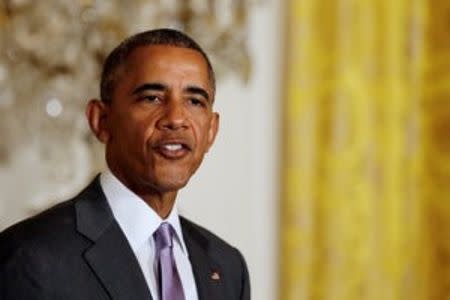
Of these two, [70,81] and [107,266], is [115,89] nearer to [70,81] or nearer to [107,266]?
[107,266]

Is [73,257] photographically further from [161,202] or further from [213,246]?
[213,246]

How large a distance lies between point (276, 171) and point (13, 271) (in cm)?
229

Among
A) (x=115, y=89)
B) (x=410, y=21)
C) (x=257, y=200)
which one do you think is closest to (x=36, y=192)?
(x=257, y=200)

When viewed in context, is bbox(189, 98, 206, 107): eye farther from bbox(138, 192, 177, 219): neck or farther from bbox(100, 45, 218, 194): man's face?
bbox(138, 192, 177, 219): neck

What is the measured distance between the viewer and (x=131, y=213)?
1251 millimetres

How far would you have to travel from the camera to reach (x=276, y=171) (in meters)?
3.40

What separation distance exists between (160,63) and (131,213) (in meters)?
0.19

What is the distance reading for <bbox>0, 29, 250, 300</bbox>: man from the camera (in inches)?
45.8

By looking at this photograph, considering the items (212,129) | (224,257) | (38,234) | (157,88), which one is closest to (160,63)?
(157,88)

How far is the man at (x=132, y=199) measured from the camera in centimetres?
116

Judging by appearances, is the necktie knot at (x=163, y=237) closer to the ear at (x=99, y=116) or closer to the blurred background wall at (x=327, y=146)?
the ear at (x=99, y=116)

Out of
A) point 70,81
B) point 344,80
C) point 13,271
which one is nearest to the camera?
point 13,271

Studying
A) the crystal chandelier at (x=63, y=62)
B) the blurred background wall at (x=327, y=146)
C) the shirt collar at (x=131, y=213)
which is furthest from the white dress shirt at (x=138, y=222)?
the blurred background wall at (x=327, y=146)

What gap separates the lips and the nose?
0.05 ft
